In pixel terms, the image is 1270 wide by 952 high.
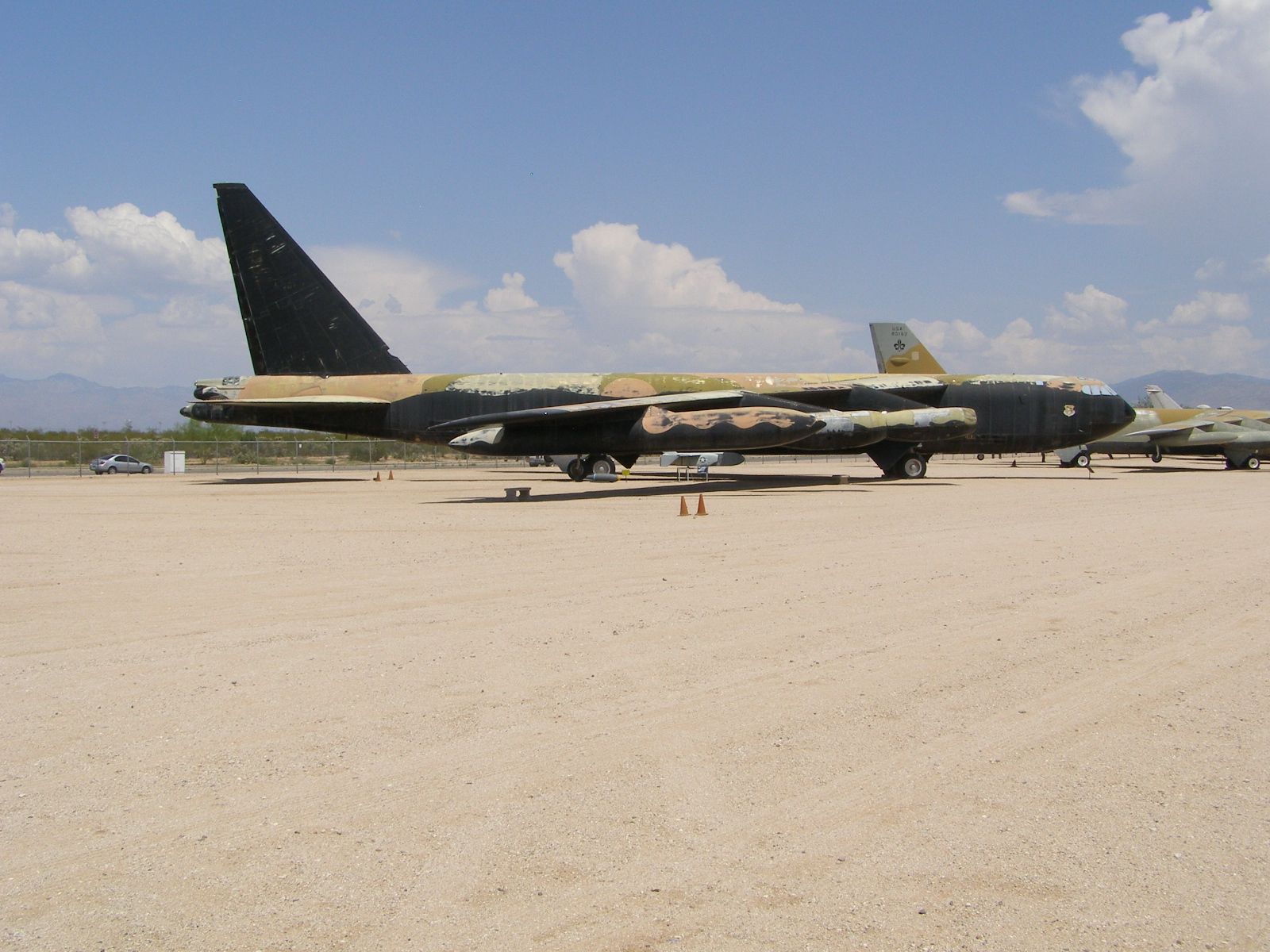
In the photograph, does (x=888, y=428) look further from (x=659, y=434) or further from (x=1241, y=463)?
(x=1241, y=463)

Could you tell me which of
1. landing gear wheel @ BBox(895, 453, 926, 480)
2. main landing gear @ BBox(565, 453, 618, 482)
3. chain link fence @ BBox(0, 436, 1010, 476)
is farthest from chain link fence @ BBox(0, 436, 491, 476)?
landing gear wheel @ BBox(895, 453, 926, 480)

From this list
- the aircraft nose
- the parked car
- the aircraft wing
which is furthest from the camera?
the parked car

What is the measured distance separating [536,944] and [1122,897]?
2164mm

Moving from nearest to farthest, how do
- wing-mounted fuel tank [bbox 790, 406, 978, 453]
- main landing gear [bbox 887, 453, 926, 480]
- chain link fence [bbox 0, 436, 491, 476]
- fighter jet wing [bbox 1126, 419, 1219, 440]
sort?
1. wing-mounted fuel tank [bbox 790, 406, 978, 453]
2. main landing gear [bbox 887, 453, 926, 480]
3. fighter jet wing [bbox 1126, 419, 1219, 440]
4. chain link fence [bbox 0, 436, 491, 476]

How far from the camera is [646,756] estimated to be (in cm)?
503

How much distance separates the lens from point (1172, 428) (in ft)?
132

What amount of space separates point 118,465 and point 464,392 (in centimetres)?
3063

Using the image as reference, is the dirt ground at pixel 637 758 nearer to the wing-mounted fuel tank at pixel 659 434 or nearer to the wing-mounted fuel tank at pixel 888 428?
the wing-mounted fuel tank at pixel 659 434

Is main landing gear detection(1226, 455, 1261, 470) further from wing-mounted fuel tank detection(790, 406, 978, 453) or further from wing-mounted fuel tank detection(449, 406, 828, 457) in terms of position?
wing-mounted fuel tank detection(449, 406, 828, 457)

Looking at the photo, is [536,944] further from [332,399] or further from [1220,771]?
[332,399]

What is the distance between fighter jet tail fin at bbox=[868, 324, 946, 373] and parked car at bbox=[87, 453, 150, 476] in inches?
1507

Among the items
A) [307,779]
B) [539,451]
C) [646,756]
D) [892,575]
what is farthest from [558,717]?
[539,451]

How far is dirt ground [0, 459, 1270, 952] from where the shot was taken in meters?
3.46

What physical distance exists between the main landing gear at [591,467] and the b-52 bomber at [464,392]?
0.23ft
